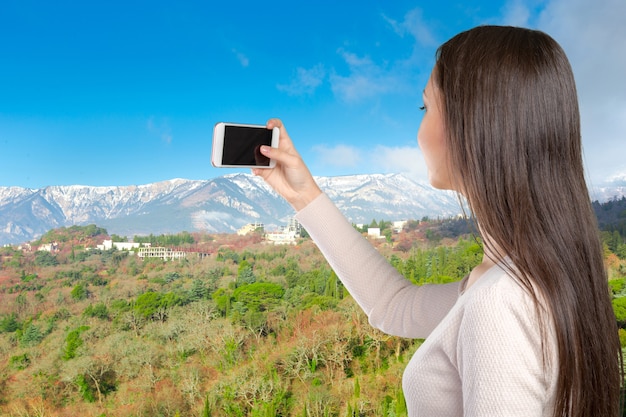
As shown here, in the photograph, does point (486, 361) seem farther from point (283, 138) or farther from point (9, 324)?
point (9, 324)

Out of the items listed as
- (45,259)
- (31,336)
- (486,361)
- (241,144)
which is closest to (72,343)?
(31,336)

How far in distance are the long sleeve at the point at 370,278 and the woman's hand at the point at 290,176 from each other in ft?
0.07

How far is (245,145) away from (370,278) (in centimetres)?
26

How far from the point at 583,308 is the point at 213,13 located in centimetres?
276

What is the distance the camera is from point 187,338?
254cm

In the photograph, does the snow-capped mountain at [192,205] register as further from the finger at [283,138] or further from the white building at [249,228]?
the finger at [283,138]

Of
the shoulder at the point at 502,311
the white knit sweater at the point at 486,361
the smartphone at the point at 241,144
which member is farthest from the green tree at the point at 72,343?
the shoulder at the point at 502,311

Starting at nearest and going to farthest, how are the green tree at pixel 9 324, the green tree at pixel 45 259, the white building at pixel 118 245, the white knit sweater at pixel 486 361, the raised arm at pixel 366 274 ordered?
the white knit sweater at pixel 486 361 < the raised arm at pixel 366 274 < the green tree at pixel 9 324 < the green tree at pixel 45 259 < the white building at pixel 118 245

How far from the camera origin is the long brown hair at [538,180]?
0.48m

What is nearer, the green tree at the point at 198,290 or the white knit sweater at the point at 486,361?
the white knit sweater at the point at 486,361

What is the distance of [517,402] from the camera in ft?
1.45

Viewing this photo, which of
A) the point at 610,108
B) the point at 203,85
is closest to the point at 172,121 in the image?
the point at 203,85

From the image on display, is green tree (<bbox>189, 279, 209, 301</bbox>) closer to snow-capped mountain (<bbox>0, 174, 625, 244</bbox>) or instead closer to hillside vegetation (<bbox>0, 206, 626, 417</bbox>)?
hillside vegetation (<bbox>0, 206, 626, 417</bbox>)

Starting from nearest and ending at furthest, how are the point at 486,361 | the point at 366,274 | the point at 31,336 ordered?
the point at 486,361
the point at 366,274
the point at 31,336
